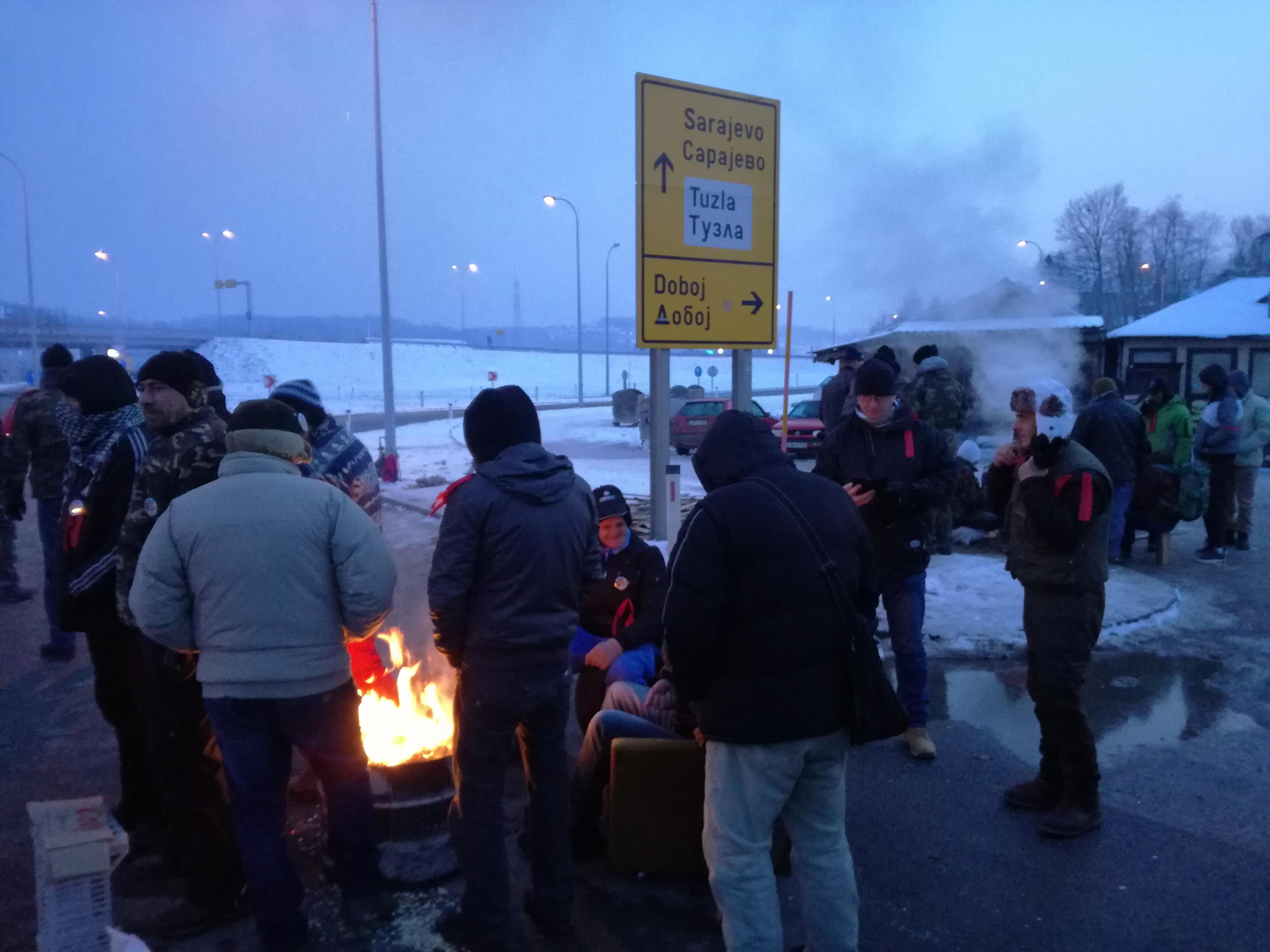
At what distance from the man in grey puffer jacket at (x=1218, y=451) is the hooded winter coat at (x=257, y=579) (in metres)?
9.18

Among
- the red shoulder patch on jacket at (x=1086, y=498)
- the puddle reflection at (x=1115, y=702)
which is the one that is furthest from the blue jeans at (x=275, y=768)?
the puddle reflection at (x=1115, y=702)

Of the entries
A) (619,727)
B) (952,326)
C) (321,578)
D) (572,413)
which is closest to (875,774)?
(619,727)

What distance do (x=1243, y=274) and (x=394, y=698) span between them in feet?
186

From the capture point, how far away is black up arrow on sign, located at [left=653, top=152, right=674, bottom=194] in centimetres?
636

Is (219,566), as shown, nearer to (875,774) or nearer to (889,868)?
(889,868)

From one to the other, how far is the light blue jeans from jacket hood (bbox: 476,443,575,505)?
40.0 inches

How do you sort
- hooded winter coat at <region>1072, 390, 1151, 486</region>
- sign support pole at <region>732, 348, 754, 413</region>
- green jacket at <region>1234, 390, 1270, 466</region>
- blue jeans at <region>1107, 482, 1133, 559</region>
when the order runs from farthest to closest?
1. green jacket at <region>1234, 390, 1270, 466</region>
2. blue jeans at <region>1107, 482, 1133, 559</region>
3. hooded winter coat at <region>1072, 390, 1151, 486</region>
4. sign support pole at <region>732, 348, 754, 413</region>

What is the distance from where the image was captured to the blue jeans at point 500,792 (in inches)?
122

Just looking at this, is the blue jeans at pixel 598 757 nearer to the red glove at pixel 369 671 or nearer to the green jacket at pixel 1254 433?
the red glove at pixel 369 671

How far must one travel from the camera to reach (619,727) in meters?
3.72

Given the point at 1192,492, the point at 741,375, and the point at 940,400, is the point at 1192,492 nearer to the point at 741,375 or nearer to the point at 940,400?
the point at 940,400

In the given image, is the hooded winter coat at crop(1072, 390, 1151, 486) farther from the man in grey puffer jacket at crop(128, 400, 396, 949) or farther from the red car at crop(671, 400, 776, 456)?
the red car at crop(671, 400, 776, 456)

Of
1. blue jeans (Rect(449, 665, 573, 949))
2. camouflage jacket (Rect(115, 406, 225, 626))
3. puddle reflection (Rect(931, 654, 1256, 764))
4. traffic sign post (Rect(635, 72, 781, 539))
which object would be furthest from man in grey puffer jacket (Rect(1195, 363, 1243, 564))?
→ camouflage jacket (Rect(115, 406, 225, 626))

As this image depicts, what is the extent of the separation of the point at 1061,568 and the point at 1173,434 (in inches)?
279
